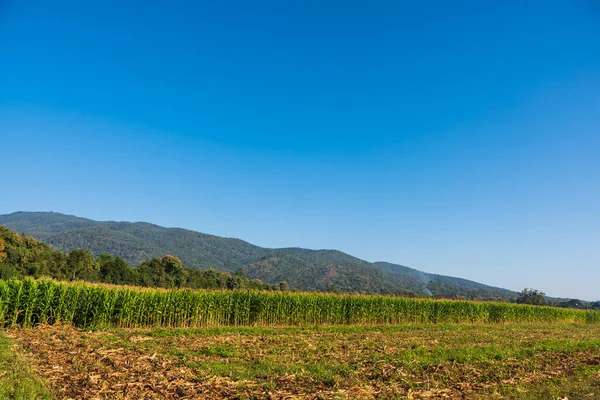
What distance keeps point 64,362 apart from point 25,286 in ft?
38.0

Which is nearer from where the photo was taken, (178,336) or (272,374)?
(272,374)

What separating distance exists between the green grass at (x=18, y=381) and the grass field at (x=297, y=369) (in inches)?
10.9

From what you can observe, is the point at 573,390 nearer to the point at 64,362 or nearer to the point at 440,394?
the point at 440,394

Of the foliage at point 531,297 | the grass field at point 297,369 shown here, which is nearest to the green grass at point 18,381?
the grass field at point 297,369

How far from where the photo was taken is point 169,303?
23.6 m

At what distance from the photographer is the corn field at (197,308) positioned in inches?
758

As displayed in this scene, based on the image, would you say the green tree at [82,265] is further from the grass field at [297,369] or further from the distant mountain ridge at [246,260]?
the distant mountain ridge at [246,260]

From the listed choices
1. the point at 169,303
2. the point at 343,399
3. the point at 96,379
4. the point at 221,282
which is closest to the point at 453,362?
the point at 343,399

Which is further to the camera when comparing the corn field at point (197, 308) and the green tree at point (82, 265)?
the green tree at point (82, 265)

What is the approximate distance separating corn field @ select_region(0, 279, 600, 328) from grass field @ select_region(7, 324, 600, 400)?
2.65 meters

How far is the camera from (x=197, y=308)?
80.8 ft

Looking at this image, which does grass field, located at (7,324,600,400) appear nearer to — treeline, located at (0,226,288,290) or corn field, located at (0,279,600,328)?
corn field, located at (0,279,600,328)

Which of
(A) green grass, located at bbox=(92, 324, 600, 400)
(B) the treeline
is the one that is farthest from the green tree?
(A) green grass, located at bbox=(92, 324, 600, 400)

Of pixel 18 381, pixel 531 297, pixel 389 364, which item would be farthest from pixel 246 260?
pixel 18 381
